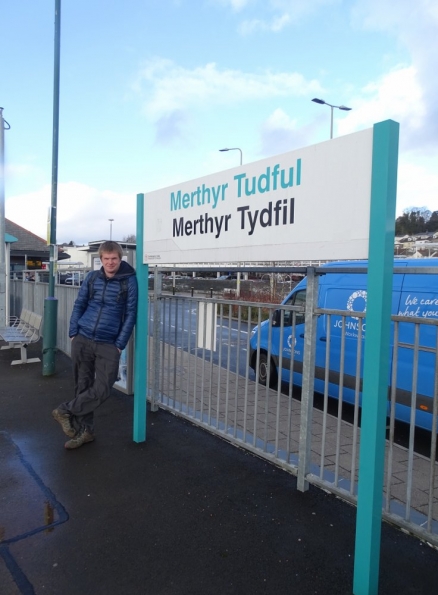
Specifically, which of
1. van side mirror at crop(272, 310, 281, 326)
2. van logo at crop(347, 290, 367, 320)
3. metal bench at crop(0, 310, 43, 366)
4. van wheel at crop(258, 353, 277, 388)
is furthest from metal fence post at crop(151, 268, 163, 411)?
metal bench at crop(0, 310, 43, 366)

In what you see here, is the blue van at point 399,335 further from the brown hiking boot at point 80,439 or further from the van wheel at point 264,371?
the brown hiking boot at point 80,439

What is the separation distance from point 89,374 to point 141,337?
0.59 meters

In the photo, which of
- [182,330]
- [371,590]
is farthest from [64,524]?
[182,330]

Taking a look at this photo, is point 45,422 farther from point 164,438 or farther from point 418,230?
point 418,230

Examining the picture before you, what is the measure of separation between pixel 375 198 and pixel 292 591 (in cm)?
206

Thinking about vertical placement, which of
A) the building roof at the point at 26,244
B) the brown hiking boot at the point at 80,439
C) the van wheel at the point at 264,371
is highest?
the building roof at the point at 26,244

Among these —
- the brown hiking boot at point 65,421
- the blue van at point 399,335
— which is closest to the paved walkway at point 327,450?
the blue van at point 399,335

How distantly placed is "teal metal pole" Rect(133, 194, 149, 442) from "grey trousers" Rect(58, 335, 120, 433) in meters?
0.31

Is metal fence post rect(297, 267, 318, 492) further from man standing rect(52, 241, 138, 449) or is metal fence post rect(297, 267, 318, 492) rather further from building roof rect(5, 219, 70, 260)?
building roof rect(5, 219, 70, 260)

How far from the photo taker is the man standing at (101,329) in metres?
4.20

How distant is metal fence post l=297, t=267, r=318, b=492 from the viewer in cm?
340

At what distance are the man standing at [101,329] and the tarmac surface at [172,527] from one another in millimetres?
385

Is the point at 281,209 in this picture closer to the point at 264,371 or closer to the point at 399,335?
the point at 399,335

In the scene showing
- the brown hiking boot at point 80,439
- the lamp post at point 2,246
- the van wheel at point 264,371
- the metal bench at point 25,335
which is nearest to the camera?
the brown hiking boot at point 80,439
